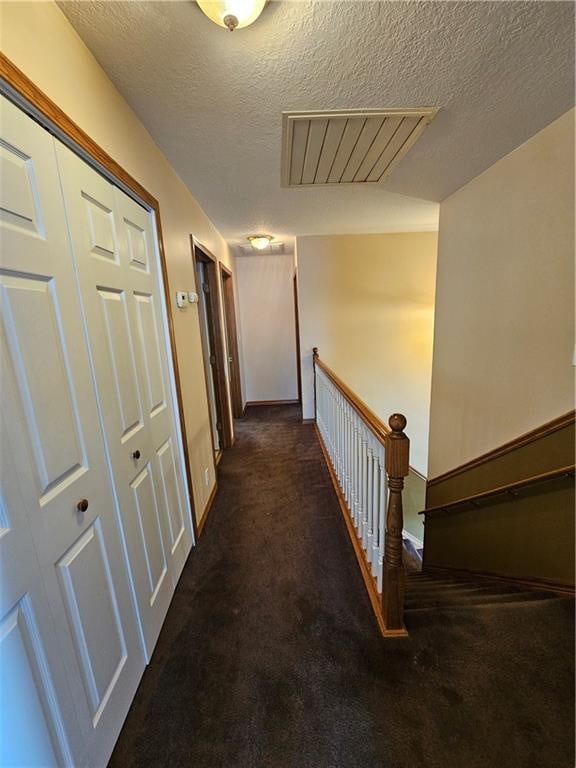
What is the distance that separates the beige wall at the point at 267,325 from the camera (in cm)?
485

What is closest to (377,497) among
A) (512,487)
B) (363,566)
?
(363,566)

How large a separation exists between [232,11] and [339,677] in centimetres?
230

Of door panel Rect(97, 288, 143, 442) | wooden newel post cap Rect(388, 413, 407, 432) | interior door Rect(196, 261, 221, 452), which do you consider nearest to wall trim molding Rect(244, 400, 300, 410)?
interior door Rect(196, 261, 221, 452)

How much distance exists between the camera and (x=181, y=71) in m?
1.15

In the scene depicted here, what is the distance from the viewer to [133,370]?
1.31 m

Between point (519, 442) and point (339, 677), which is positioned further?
point (519, 442)

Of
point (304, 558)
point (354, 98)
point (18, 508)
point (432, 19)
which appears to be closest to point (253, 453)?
point (304, 558)

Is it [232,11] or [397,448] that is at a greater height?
[232,11]

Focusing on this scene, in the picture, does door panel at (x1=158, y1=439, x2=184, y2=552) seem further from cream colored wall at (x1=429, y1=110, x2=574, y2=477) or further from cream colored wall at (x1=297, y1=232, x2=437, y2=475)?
cream colored wall at (x1=297, y1=232, x2=437, y2=475)

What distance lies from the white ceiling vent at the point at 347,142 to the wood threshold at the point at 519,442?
168cm

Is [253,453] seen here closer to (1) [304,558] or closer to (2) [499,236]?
(1) [304,558]

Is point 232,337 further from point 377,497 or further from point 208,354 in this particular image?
point 377,497

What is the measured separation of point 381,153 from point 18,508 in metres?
2.29

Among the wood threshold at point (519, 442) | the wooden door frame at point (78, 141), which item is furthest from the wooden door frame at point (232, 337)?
the wood threshold at point (519, 442)
